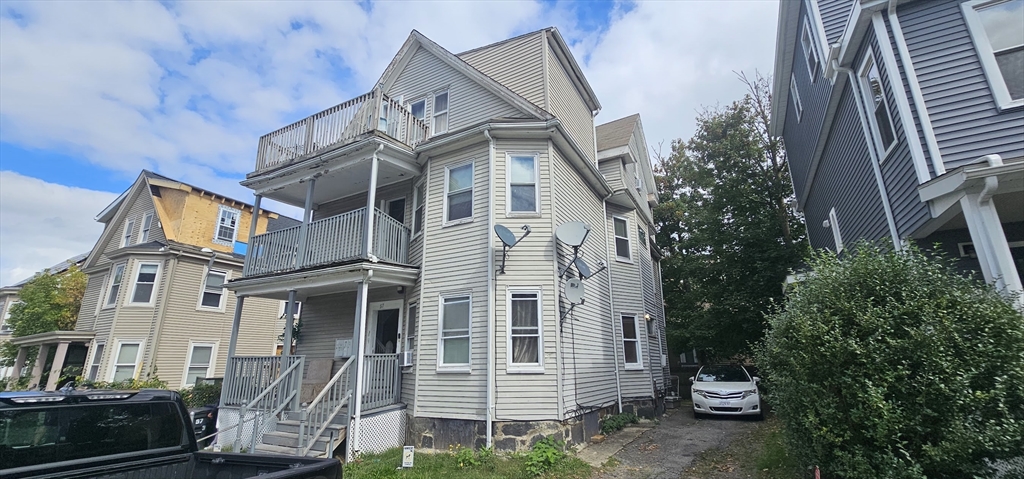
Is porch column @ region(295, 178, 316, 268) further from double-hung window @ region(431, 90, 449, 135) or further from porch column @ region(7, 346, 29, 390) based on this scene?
porch column @ region(7, 346, 29, 390)

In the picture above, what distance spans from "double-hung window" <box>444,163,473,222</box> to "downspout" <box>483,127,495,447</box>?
616 mm

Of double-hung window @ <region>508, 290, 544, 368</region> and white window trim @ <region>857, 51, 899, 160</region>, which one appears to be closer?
white window trim @ <region>857, 51, 899, 160</region>

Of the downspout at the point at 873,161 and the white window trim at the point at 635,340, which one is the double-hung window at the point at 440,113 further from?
the downspout at the point at 873,161

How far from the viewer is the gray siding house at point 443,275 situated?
8.87 metres

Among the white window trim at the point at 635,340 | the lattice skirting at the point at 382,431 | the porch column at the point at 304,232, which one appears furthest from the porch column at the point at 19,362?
the white window trim at the point at 635,340

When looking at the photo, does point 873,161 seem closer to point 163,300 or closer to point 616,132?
point 616,132

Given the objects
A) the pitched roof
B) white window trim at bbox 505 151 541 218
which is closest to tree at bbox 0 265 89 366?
white window trim at bbox 505 151 541 218

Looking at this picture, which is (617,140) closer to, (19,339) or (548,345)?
(548,345)

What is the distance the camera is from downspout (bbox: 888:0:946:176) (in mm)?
5758

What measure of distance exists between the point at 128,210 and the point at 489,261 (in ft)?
73.6

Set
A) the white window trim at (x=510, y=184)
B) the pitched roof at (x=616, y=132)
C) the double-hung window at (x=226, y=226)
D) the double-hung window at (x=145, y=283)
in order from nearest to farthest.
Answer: the white window trim at (x=510, y=184)
the pitched roof at (x=616, y=132)
the double-hung window at (x=145, y=283)
the double-hung window at (x=226, y=226)

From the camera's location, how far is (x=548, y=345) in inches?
357

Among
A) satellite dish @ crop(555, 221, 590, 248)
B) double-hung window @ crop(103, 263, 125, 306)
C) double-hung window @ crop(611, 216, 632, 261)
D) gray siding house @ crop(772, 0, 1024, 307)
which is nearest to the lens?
gray siding house @ crop(772, 0, 1024, 307)

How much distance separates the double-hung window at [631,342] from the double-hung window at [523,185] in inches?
210
